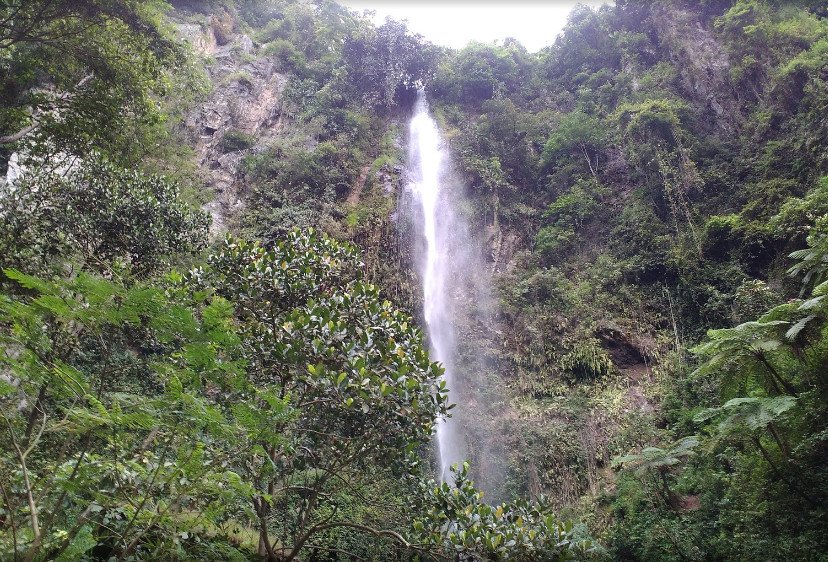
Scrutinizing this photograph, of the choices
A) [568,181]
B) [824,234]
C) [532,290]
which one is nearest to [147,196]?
[532,290]

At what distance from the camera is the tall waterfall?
1268 cm

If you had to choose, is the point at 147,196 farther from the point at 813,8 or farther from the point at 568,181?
the point at 813,8

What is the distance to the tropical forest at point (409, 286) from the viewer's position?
3.79m

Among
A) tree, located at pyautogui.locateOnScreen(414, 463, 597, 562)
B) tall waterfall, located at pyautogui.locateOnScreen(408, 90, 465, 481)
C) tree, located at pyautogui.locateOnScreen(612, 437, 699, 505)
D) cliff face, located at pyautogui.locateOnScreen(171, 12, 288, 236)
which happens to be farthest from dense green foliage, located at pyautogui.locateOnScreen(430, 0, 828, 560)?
cliff face, located at pyautogui.locateOnScreen(171, 12, 288, 236)

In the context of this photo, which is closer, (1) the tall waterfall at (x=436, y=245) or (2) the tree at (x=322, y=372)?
(2) the tree at (x=322, y=372)

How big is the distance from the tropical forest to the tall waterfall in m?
0.11

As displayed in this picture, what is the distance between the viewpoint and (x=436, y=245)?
1783cm

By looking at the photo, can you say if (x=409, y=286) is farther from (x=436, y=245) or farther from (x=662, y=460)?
(x=662, y=460)

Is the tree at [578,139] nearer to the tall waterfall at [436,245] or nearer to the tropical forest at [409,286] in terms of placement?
the tropical forest at [409,286]

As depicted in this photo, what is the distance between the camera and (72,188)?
884 cm

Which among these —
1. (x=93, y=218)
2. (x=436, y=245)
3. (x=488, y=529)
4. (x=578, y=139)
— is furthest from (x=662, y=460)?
(x=578, y=139)

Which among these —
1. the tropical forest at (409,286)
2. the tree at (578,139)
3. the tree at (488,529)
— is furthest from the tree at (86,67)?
the tree at (578,139)

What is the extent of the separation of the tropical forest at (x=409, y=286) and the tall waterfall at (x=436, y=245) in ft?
0.35

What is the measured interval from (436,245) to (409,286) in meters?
2.51
